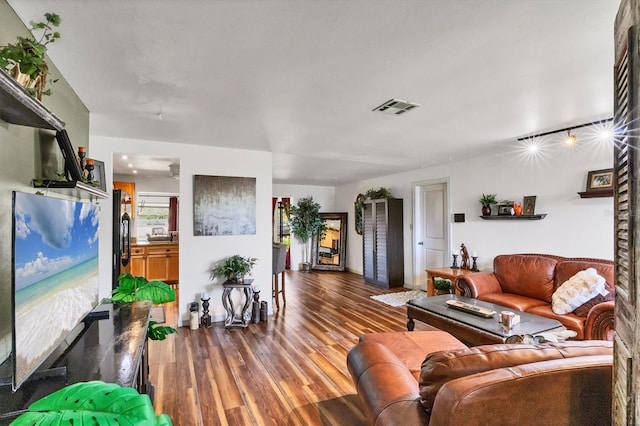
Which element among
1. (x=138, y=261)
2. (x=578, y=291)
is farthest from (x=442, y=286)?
(x=138, y=261)

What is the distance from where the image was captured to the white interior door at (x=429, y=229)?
17.9 feet

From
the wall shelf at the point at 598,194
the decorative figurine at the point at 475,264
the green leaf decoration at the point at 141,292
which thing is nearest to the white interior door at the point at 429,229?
the decorative figurine at the point at 475,264

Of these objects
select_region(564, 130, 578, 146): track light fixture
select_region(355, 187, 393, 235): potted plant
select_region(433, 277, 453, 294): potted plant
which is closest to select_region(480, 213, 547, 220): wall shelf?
select_region(564, 130, 578, 146): track light fixture

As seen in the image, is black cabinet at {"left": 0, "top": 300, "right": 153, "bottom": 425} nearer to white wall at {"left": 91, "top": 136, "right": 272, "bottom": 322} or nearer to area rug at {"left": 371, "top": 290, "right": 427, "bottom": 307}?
white wall at {"left": 91, "top": 136, "right": 272, "bottom": 322}

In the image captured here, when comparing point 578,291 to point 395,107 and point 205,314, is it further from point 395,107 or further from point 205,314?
point 205,314

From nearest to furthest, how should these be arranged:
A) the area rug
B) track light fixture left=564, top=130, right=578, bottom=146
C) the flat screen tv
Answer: the flat screen tv
track light fixture left=564, top=130, right=578, bottom=146
the area rug

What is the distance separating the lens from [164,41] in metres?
1.67

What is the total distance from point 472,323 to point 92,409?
2.68 meters

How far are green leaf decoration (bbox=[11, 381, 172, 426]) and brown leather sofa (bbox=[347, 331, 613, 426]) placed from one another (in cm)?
89

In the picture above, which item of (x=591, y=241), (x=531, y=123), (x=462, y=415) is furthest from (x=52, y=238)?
(x=591, y=241)

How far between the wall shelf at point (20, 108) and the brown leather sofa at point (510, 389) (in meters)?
1.73

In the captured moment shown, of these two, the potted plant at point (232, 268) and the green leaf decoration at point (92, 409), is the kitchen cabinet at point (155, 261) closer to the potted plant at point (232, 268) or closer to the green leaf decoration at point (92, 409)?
the potted plant at point (232, 268)

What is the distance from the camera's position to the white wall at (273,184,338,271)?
8.21 meters

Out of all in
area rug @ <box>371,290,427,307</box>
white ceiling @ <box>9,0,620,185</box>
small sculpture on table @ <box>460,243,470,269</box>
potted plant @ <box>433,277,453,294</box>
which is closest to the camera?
white ceiling @ <box>9,0,620,185</box>
